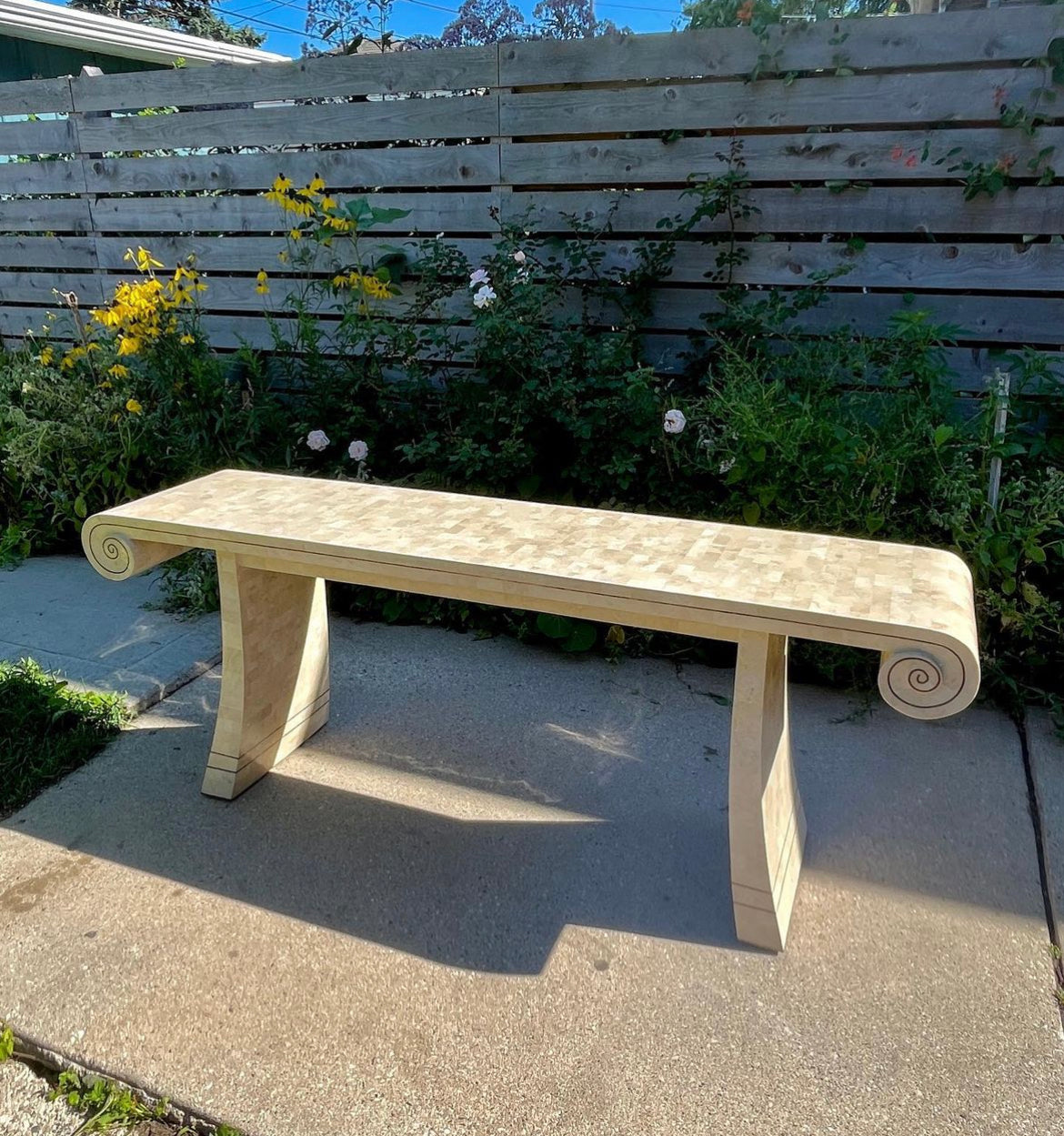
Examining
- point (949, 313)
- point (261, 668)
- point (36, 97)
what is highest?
point (36, 97)

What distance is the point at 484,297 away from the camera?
3.58m

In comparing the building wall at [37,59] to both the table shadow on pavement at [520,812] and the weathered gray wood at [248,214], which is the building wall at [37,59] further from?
the table shadow on pavement at [520,812]

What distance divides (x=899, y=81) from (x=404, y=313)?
7.28 feet

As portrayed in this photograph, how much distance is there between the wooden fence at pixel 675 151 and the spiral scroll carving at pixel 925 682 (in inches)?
90.5

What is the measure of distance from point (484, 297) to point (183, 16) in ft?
81.8

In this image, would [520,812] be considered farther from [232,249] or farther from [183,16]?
[183,16]

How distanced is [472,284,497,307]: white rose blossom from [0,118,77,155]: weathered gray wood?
2.79 metres

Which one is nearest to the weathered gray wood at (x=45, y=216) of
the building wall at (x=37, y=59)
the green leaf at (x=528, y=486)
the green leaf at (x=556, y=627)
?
the green leaf at (x=528, y=486)

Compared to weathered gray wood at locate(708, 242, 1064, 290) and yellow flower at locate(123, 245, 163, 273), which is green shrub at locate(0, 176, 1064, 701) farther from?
yellow flower at locate(123, 245, 163, 273)

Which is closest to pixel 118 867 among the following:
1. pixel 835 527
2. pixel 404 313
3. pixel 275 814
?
pixel 275 814

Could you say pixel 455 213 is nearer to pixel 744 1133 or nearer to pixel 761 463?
pixel 761 463

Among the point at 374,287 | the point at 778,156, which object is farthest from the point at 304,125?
the point at 778,156

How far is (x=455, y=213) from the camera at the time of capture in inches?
158

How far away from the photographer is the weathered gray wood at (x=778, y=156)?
10.5ft
